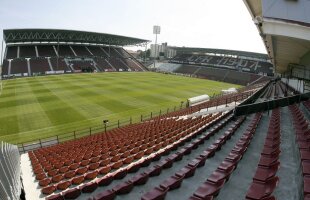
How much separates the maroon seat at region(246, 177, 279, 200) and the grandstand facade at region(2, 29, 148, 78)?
68.3 metres

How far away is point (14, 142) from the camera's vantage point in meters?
21.1

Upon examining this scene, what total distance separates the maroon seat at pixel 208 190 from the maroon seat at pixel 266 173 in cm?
92

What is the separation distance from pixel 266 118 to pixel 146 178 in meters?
10.3

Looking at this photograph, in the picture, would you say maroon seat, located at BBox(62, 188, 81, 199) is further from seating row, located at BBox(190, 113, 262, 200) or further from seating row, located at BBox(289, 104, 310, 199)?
seating row, located at BBox(289, 104, 310, 199)

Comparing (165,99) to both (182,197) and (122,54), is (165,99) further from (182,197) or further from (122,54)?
(122,54)

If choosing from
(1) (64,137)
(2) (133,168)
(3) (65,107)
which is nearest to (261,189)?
(2) (133,168)

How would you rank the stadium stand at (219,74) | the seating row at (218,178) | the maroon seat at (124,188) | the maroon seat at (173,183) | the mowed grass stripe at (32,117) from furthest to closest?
the stadium stand at (219,74), the mowed grass stripe at (32,117), the maroon seat at (124,188), the maroon seat at (173,183), the seating row at (218,178)

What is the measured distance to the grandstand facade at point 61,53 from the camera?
234 feet

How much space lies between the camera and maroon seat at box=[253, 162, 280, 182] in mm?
6500

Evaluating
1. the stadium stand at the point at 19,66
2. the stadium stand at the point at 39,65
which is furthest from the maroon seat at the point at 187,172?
the stadium stand at the point at 39,65

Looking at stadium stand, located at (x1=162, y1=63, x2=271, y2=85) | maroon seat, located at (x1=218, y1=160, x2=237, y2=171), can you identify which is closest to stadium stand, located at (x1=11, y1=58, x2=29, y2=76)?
stadium stand, located at (x1=162, y1=63, x2=271, y2=85)

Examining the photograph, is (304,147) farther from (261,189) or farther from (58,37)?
(58,37)

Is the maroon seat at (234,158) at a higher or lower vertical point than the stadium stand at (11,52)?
lower

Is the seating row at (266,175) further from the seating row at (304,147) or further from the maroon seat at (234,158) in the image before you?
the maroon seat at (234,158)
